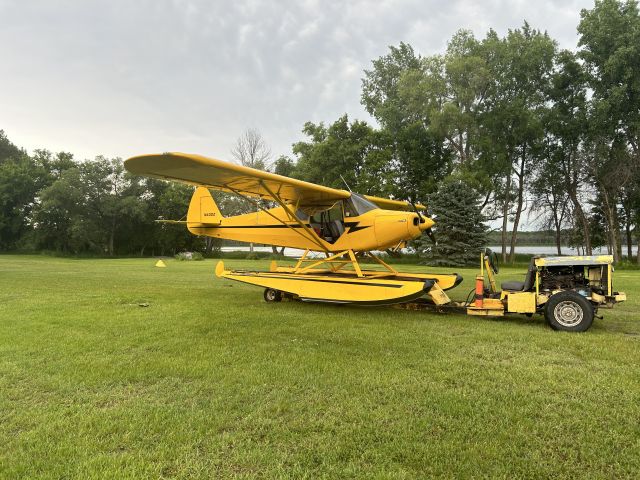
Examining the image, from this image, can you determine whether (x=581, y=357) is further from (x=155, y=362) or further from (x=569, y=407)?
(x=155, y=362)

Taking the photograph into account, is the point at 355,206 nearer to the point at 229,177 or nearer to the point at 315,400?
the point at 229,177

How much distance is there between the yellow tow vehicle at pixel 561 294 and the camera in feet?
19.3

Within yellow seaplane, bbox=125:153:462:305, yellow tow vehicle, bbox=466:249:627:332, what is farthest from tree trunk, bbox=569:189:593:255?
yellow tow vehicle, bbox=466:249:627:332

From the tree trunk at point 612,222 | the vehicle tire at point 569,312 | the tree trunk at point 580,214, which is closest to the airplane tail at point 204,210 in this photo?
the vehicle tire at point 569,312

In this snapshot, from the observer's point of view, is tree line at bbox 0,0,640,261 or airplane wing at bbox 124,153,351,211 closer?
airplane wing at bbox 124,153,351,211

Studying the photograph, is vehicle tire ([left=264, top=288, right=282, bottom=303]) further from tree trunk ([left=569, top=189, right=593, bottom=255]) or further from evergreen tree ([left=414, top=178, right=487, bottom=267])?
tree trunk ([left=569, top=189, right=593, bottom=255])

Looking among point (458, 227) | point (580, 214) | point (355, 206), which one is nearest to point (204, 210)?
point (355, 206)

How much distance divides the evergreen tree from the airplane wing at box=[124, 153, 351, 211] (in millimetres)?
19029

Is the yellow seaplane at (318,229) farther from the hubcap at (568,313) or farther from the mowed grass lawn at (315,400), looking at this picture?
the hubcap at (568,313)

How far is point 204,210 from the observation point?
38.7ft

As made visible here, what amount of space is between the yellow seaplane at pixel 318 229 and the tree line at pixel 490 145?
19.2m

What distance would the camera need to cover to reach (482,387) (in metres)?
3.54

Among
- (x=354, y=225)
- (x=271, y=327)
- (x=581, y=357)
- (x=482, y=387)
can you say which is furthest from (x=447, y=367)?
(x=354, y=225)

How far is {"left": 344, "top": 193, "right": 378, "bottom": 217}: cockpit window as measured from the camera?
29.1ft
